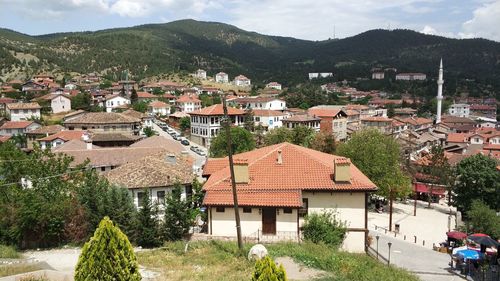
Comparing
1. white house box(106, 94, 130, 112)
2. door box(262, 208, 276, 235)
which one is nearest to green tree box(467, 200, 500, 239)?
door box(262, 208, 276, 235)

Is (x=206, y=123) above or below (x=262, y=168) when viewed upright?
below

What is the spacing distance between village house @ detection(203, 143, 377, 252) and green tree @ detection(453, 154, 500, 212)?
27.3 m

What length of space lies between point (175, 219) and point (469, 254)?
48.5 feet

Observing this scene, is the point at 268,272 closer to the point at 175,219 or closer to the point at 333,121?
the point at 175,219

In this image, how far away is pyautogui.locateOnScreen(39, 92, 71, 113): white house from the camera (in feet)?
301

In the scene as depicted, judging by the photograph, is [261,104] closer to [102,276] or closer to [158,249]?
[158,249]

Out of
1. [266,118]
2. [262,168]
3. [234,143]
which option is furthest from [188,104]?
[262,168]

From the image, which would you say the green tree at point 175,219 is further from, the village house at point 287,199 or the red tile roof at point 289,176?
the red tile roof at point 289,176

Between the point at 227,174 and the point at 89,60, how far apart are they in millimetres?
155626

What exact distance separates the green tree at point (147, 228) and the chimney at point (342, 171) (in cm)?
899

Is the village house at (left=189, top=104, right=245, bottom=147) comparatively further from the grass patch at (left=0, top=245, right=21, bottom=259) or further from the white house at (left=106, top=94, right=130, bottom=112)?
the grass patch at (left=0, top=245, right=21, bottom=259)

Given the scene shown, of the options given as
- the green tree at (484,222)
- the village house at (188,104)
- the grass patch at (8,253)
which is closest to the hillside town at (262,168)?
the village house at (188,104)

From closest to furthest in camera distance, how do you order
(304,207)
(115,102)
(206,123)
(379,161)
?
Answer: (304,207), (379,161), (206,123), (115,102)

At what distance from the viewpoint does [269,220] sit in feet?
68.7
